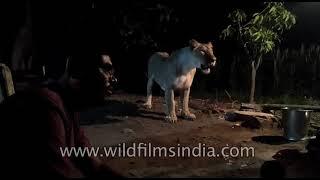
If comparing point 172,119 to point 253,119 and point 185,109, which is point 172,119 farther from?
point 253,119

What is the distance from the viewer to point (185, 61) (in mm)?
9867

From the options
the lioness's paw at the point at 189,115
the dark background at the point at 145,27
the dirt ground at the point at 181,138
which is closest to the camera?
the dirt ground at the point at 181,138

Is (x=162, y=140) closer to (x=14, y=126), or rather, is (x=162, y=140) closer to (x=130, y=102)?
(x=130, y=102)

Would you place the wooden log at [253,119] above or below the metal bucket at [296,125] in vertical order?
below

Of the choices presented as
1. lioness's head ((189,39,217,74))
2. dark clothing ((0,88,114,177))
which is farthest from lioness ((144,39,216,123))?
dark clothing ((0,88,114,177))

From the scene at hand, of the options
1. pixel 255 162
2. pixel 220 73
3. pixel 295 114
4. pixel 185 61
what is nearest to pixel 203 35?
pixel 220 73

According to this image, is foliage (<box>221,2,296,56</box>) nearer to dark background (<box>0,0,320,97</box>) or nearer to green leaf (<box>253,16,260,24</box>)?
green leaf (<box>253,16,260,24</box>)

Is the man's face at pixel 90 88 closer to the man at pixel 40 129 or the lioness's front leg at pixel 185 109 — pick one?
the man at pixel 40 129

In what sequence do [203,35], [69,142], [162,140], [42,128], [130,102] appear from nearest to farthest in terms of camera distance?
1. [42,128]
2. [69,142]
3. [162,140]
4. [130,102]
5. [203,35]

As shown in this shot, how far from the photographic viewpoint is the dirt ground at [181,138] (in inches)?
259

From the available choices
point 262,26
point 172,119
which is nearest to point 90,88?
point 172,119

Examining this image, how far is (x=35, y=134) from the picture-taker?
3.19 m

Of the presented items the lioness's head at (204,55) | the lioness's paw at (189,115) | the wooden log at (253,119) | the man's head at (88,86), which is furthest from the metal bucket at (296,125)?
the man's head at (88,86)

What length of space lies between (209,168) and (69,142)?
3.45 m
